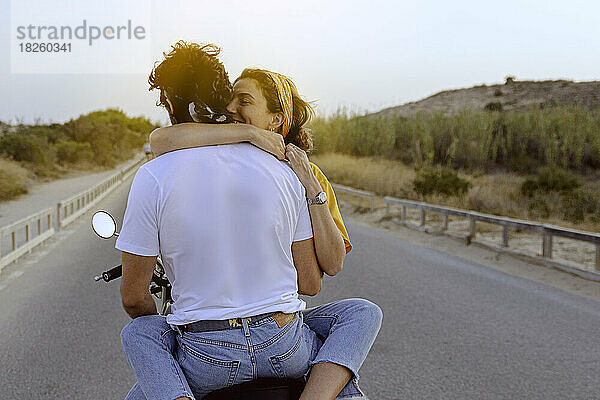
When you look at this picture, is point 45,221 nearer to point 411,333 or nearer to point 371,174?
point 371,174

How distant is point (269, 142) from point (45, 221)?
1701cm

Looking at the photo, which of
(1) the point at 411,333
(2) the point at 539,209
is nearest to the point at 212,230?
(1) the point at 411,333

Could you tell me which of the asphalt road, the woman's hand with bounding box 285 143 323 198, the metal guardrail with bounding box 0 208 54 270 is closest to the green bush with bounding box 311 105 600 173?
the metal guardrail with bounding box 0 208 54 270

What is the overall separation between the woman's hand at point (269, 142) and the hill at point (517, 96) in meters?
74.7

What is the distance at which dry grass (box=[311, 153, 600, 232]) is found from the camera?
17.0 metres

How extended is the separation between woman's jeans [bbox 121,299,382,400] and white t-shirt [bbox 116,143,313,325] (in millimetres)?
76

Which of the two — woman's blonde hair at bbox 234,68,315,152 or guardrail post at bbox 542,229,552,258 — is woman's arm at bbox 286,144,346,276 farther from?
guardrail post at bbox 542,229,552,258

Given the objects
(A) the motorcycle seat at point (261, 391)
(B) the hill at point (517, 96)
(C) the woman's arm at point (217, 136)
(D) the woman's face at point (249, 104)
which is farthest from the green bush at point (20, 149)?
(A) the motorcycle seat at point (261, 391)

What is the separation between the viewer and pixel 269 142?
2.28 metres

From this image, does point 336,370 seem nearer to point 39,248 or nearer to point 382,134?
point 39,248

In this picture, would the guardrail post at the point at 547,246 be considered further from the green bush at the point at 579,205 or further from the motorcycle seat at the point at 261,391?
the motorcycle seat at the point at 261,391

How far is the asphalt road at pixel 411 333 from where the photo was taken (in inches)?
192

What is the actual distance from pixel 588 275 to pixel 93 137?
231 feet

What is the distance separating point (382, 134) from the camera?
3597cm
